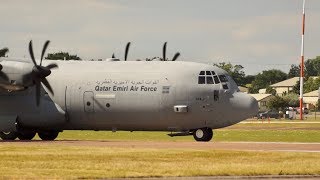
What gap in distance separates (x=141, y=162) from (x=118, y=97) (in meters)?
20.8

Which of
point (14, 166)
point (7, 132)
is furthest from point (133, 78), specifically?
point (14, 166)

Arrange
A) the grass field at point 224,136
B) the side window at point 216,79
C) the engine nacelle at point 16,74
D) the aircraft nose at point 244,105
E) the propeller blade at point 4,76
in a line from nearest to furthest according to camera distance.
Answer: the propeller blade at point 4,76 < the engine nacelle at point 16,74 < the aircraft nose at point 244,105 < the side window at point 216,79 < the grass field at point 224,136

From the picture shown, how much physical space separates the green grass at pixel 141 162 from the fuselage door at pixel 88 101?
41.2 feet

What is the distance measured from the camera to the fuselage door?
58.2m

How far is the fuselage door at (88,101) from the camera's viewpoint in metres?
58.2

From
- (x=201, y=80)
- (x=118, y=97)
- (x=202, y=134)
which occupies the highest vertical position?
(x=201, y=80)

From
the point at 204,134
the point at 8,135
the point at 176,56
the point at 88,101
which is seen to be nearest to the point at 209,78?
the point at 204,134

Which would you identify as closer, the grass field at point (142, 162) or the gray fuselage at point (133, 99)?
the grass field at point (142, 162)

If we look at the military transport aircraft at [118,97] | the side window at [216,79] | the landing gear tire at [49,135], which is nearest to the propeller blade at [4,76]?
the military transport aircraft at [118,97]

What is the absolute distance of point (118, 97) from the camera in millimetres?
57562

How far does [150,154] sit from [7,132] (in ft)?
64.8

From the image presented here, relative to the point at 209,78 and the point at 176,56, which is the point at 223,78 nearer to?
the point at 209,78

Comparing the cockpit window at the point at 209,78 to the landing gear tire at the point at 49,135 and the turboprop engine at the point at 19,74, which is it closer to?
the turboprop engine at the point at 19,74

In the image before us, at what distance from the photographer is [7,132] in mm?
58625
